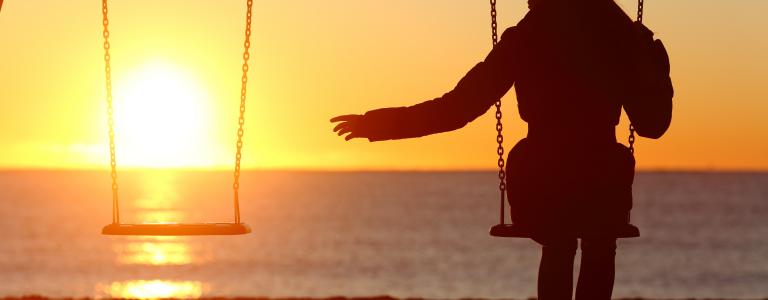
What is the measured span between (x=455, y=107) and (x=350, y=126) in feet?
2.07

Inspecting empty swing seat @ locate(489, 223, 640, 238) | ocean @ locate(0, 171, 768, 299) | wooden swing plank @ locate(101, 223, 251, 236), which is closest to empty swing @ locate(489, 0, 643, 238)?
empty swing seat @ locate(489, 223, 640, 238)

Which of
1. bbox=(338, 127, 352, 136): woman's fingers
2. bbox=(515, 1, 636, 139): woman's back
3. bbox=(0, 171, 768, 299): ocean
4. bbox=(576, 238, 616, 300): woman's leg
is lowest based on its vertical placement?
bbox=(0, 171, 768, 299): ocean

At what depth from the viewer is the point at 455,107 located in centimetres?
874

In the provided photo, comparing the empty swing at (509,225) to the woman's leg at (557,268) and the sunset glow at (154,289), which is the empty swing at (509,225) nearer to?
the woman's leg at (557,268)

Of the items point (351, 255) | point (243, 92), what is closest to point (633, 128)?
point (243, 92)

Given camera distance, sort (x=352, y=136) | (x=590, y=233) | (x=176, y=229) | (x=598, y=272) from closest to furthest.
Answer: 1. (x=590, y=233)
2. (x=598, y=272)
3. (x=352, y=136)
4. (x=176, y=229)

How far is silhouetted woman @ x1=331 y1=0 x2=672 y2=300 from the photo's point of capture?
866 cm

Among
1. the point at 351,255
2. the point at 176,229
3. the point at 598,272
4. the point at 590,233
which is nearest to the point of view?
the point at 590,233

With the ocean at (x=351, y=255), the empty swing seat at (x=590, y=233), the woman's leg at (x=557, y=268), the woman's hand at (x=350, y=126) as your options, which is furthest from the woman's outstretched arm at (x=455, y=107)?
the ocean at (x=351, y=255)

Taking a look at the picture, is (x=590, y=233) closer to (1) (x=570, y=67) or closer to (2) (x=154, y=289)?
(1) (x=570, y=67)

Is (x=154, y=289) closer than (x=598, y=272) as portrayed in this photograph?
No

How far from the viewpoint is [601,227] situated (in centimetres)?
867

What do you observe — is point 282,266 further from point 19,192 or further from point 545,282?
point 19,192

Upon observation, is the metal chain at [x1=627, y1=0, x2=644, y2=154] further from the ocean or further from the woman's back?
the ocean
